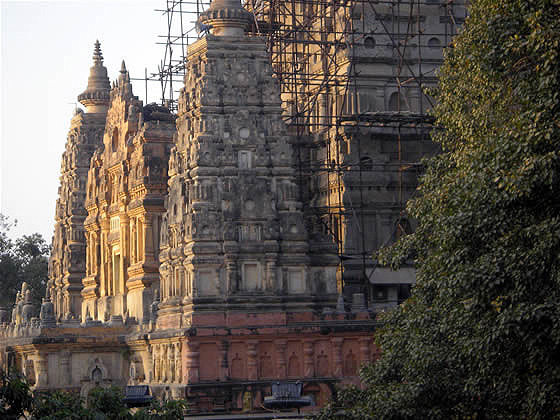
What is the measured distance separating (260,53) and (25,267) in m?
41.4

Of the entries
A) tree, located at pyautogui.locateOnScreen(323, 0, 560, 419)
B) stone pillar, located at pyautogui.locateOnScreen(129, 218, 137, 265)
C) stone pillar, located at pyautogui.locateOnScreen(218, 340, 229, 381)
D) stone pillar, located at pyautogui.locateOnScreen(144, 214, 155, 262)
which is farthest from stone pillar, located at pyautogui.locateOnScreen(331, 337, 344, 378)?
tree, located at pyautogui.locateOnScreen(323, 0, 560, 419)

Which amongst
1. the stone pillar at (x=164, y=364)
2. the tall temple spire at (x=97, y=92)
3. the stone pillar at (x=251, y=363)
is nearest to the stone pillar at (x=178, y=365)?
the stone pillar at (x=164, y=364)

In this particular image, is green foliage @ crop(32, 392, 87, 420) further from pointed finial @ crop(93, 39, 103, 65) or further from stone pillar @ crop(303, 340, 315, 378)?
pointed finial @ crop(93, 39, 103, 65)

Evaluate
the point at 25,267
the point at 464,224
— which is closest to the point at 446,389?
the point at 464,224

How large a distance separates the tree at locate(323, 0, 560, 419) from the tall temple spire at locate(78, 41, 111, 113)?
41.6 metres

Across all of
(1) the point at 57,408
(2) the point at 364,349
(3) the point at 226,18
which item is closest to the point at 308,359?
(2) the point at 364,349

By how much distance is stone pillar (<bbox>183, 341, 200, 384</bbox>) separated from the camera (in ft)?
146

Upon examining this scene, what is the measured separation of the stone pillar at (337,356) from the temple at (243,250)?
7cm

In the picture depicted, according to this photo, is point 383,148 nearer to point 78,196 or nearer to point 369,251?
point 369,251

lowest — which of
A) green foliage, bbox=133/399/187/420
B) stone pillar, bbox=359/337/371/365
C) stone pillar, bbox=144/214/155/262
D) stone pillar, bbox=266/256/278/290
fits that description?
green foliage, bbox=133/399/187/420

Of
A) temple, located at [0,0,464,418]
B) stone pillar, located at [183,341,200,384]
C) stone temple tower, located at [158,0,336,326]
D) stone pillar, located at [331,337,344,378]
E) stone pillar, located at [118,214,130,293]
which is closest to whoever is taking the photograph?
stone pillar, located at [183,341,200,384]

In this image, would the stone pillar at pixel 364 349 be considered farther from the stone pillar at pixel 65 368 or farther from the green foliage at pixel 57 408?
the green foliage at pixel 57 408

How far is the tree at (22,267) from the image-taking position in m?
83.3

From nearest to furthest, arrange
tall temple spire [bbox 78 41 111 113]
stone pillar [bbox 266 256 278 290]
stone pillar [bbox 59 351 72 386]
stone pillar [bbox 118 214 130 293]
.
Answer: stone pillar [bbox 266 256 278 290]
stone pillar [bbox 59 351 72 386]
stone pillar [bbox 118 214 130 293]
tall temple spire [bbox 78 41 111 113]
